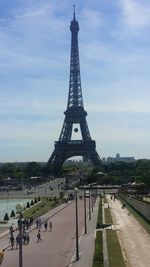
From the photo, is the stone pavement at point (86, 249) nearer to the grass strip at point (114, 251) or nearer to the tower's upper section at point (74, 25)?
the grass strip at point (114, 251)

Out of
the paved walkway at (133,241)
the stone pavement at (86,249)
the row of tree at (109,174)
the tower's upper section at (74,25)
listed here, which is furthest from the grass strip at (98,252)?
the tower's upper section at (74,25)

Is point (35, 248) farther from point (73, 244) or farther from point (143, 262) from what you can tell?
point (143, 262)

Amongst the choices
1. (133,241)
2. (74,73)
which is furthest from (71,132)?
(133,241)

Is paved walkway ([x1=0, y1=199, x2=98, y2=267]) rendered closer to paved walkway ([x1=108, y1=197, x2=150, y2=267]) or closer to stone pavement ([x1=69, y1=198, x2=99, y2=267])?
stone pavement ([x1=69, y1=198, x2=99, y2=267])

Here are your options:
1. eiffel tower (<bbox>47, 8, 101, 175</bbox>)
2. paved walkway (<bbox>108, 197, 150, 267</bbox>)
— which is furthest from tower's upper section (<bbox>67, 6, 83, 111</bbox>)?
paved walkway (<bbox>108, 197, 150, 267</bbox>)

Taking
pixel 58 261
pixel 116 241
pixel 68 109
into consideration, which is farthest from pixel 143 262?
pixel 68 109

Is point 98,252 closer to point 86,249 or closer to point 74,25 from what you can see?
point 86,249
